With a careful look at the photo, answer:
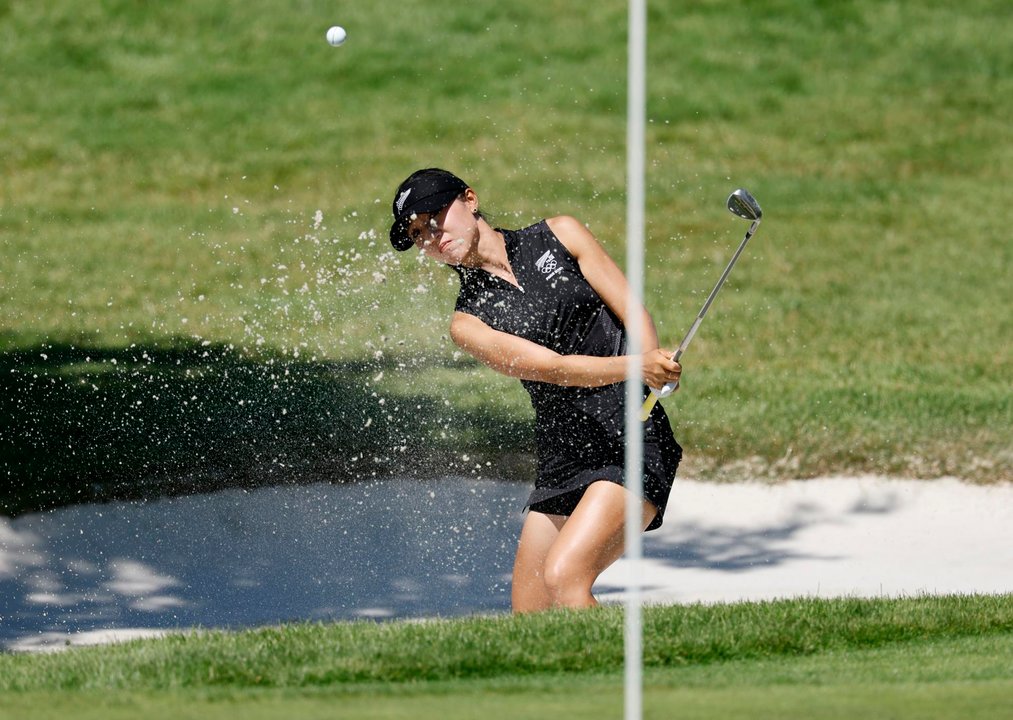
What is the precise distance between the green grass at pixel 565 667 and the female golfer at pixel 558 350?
32 cm

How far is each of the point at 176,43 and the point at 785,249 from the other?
24.6 ft

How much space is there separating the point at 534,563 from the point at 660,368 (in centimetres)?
89

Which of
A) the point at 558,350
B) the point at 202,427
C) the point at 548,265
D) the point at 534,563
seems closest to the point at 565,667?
the point at 534,563

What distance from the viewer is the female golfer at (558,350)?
5.59 m

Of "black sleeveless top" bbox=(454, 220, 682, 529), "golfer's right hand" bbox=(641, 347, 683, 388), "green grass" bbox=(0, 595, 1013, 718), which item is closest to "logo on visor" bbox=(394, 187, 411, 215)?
"black sleeveless top" bbox=(454, 220, 682, 529)

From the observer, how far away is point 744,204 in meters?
5.39

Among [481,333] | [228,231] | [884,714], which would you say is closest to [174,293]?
[228,231]

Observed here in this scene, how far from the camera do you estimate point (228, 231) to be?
14469 millimetres

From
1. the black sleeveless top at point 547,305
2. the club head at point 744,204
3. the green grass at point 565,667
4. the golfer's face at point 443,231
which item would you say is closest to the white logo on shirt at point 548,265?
the black sleeveless top at point 547,305

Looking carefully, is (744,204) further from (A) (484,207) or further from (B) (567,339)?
(A) (484,207)

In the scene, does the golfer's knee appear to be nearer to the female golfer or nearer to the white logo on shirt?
the female golfer

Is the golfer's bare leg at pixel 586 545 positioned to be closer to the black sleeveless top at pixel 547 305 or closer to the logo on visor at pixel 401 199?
the black sleeveless top at pixel 547 305

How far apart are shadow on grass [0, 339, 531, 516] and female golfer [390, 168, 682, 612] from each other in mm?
3227

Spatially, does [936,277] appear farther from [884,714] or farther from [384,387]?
[884,714]
